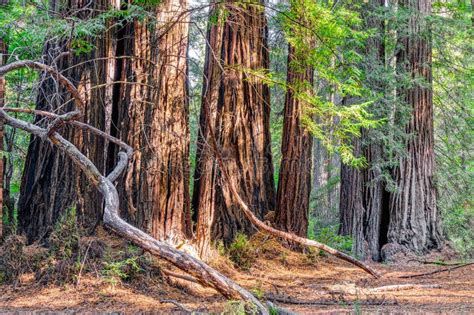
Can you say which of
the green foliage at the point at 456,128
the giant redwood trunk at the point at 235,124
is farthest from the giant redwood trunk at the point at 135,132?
the green foliage at the point at 456,128

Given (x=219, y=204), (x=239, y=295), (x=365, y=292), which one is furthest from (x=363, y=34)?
(x=239, y=295)

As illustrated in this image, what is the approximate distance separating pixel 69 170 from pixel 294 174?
416cm

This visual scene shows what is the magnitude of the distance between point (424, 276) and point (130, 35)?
228 inches

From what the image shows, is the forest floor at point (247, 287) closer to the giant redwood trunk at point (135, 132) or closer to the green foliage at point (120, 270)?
the green foliage at point (120, 270)

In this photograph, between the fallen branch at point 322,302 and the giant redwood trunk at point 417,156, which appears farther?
the giant redwood trunk at point 417,156

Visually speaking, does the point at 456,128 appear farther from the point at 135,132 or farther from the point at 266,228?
the point at 135,132

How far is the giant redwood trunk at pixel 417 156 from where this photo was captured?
1151cm

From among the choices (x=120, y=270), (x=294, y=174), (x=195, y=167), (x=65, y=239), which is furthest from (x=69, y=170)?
(x=294, y=174)

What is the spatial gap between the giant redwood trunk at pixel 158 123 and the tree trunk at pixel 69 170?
346 millimetres

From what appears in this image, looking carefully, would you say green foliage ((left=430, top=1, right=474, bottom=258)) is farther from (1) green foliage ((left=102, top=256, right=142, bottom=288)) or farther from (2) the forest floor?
(1) green foliage ((left=102, top=256, right=142, bottom=288))

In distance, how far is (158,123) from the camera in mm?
7082

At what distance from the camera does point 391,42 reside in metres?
12.5

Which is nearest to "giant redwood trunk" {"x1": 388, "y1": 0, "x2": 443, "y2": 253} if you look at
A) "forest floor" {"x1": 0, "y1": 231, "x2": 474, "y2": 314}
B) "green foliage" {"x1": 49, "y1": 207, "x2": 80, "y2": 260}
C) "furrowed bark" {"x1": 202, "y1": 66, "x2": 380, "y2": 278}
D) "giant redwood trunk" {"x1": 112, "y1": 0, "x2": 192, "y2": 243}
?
"forest floor" {"x1": 0, "y1": 231, "x2": 474, "y2": 314}

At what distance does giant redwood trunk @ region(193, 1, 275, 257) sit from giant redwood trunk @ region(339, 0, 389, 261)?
121 inches
